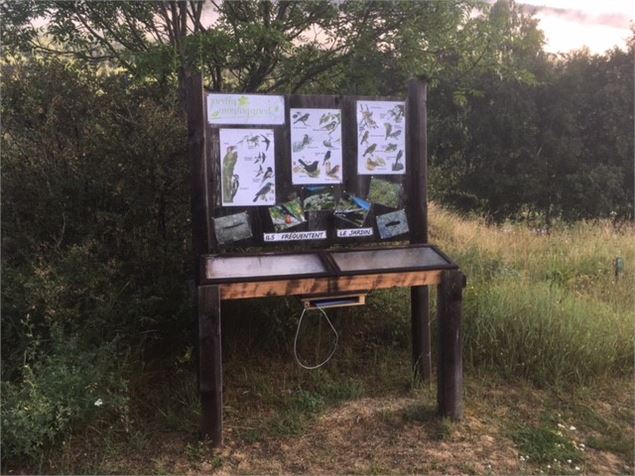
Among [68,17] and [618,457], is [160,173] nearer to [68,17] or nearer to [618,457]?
[68,17]

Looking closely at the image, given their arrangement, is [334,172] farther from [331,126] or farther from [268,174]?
[268,174]

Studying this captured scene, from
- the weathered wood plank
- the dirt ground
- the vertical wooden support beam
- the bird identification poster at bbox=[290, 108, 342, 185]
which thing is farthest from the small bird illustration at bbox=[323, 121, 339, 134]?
the dirt ground

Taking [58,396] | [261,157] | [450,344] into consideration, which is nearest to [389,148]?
[261,157]

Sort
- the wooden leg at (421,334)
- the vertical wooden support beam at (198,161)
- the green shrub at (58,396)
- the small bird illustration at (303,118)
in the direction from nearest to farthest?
the green shrub at (58,396) < the vertical wooden support beam at (198,161) < the small bird illustration at (303,118) < the wooden leg at (421,334)

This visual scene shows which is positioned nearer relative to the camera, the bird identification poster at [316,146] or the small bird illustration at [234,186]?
the small bird illustration at [234,186]

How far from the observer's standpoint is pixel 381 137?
408 cm

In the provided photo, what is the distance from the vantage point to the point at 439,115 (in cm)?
2161

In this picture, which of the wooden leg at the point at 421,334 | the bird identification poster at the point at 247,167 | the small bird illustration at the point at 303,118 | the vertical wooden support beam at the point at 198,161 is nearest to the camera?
the vertical wooden support beam at the point at 198,161

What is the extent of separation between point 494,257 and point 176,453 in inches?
185

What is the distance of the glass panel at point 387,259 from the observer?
3.71m

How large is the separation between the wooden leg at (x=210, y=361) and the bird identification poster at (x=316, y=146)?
104 centimetres

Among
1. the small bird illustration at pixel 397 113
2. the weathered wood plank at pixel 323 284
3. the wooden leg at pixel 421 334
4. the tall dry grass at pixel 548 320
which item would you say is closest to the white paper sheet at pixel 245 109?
the small bird illustration at pixel 397 113

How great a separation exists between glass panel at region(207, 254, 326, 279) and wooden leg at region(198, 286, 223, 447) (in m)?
0.15

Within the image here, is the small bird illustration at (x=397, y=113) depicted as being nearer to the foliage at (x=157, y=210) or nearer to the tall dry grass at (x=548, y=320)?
the foliage at (x=157, y=210)
